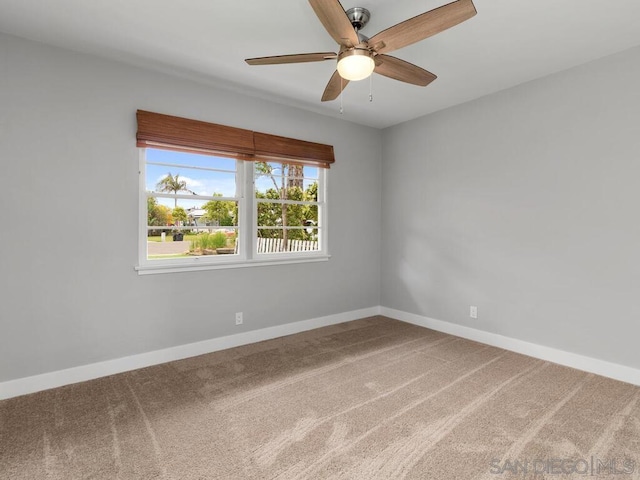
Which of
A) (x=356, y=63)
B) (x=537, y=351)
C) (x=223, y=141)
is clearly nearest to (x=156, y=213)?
(x=223, y=141)

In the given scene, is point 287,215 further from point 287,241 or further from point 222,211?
point 222,211

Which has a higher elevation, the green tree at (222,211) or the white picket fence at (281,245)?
the green tree at (222,211)

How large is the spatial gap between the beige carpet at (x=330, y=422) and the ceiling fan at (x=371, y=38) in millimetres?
2130

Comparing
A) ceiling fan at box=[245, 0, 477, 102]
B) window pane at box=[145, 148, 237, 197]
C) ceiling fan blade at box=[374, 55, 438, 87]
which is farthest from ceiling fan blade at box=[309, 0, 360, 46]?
window pane at box=[145, 148, 237, 197]

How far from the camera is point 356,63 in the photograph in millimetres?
1956

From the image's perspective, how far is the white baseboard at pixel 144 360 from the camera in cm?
251

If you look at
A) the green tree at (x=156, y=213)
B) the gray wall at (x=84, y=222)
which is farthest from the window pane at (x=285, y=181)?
the green tree at (x=156, y=213)

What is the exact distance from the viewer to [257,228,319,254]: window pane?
3.82m

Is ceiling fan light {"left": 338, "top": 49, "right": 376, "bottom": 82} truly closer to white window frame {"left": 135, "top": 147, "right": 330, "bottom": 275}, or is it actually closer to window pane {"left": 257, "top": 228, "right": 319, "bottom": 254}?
white window frame {"left": 135, "top": 147, "right": 330, "bottom": 275}

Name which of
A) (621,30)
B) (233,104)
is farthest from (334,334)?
(621,30)

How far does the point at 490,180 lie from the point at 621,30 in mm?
1479

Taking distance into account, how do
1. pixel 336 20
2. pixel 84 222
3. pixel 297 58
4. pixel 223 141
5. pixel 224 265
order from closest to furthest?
pixel 336 20 → pixel 297 58 → pixel 84 222 → pixel 223 141 → pixel 224 265

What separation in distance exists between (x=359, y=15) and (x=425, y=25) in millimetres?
603

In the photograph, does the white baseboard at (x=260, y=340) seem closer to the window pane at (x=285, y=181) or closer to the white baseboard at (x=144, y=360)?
the white baseboard at (x=144, y=360)
